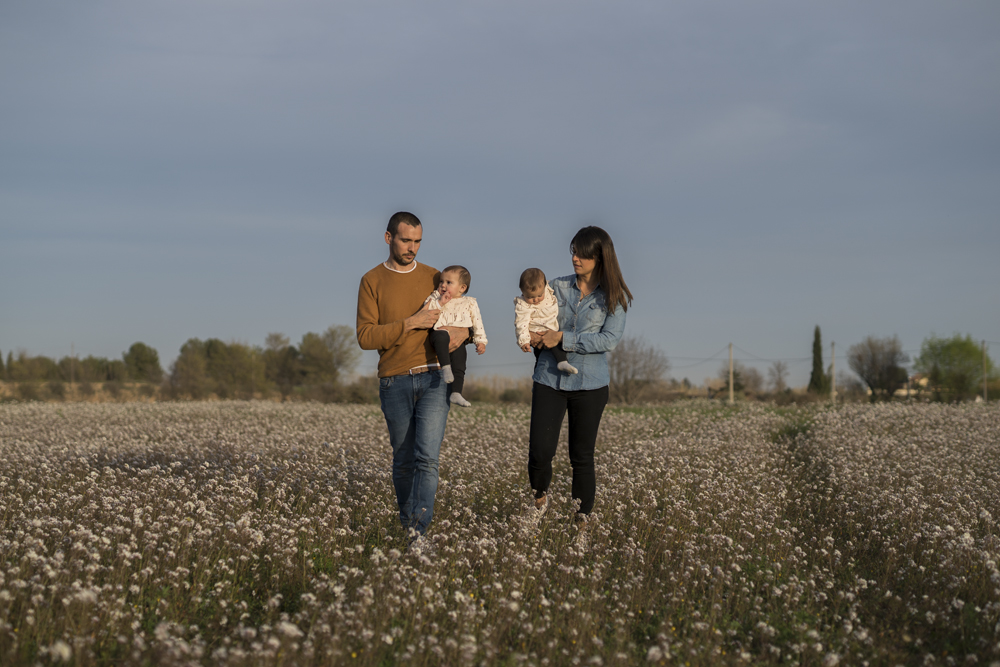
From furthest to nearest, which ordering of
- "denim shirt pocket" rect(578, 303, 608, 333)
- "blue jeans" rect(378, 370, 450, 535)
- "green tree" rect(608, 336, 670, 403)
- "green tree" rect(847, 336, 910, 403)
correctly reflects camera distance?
"green tree" rect(847, 336, 910, 403) < "green tree" rect(608, 336, 670, 403) < "denim shirt pocket" rect(578, 303, 608, 333) < "blue jeans" rect(378, 370, 450, 535)

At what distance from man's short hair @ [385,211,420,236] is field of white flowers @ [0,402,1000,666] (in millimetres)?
2484

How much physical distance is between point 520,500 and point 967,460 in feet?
26.7

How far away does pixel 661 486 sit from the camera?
8.75 meters

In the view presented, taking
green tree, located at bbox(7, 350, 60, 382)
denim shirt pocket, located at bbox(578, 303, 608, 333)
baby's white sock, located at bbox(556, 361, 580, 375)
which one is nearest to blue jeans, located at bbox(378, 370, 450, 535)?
baby's white sock, located at bbox(556, 361, 580, 375)

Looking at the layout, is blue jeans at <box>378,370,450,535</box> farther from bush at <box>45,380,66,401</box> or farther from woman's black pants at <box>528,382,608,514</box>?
bush at <box>45,380,66,401</box>

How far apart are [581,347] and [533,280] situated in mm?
751

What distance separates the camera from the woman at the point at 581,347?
20.7 ft

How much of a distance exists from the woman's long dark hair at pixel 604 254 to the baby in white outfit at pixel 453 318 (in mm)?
1119

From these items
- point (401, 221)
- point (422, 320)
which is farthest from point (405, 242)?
point (422, 320)

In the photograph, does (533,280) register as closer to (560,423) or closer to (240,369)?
(560,423)

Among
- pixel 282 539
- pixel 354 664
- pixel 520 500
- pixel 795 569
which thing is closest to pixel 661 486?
pixel 520 500

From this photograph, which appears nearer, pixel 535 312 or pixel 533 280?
pixel 533 280

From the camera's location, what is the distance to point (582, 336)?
20.5 ft

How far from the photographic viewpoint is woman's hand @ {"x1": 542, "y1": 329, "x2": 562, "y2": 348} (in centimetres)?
612
